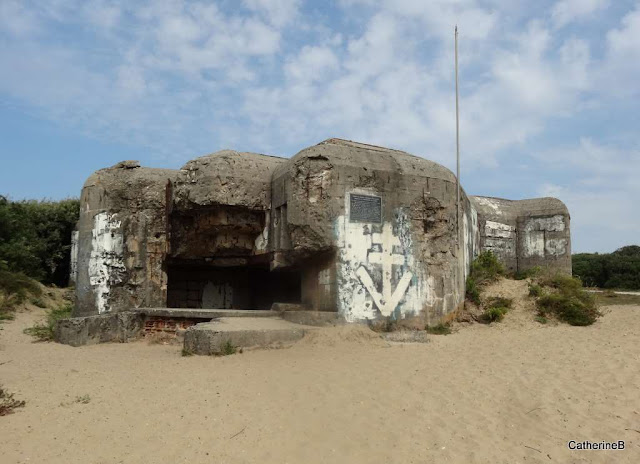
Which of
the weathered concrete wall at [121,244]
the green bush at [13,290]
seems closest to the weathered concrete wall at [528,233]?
the weathered concrete wall at [121,244]

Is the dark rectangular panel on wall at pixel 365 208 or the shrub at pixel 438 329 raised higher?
the dark rectangular panel on wall at pixel 365 208

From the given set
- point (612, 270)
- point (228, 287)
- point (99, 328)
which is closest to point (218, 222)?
point (99, 328)

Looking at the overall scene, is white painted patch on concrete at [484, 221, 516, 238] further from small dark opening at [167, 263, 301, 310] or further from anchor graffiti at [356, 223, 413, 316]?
anchor graffiti at [356, 223, 413, 316]

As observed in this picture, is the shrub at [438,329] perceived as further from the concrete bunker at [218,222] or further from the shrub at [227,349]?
the shrub at [227,349]

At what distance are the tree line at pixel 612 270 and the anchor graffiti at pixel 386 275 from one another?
1875 cm

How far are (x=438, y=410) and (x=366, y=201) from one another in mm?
3930

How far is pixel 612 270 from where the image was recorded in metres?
24.5

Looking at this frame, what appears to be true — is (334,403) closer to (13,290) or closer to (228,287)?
(228,287)

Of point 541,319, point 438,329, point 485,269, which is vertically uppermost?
point 485,269

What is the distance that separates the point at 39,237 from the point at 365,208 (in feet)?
48.5

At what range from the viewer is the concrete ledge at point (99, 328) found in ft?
27.9

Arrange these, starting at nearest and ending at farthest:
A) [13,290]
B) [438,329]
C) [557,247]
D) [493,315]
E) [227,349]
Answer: [227,349]
[438,329]
[493,315]
[557,247]
[13,290]

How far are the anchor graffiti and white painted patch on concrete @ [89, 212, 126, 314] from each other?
4637mm

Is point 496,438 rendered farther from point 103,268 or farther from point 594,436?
point 103,268
